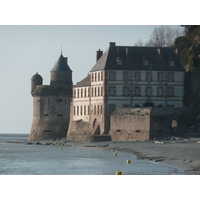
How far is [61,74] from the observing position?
129625 millimetres

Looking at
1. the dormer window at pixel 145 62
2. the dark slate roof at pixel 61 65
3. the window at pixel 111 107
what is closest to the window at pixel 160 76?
the dormer window at pixel 145 62

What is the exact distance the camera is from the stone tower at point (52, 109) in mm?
127062

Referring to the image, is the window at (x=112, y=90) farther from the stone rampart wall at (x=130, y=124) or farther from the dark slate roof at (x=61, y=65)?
the dark slate roof at (x=61, y=65)

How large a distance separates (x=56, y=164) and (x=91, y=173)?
11.4 meters

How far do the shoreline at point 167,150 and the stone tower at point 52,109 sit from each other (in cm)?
1611

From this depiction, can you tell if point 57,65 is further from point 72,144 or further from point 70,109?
point 72,144

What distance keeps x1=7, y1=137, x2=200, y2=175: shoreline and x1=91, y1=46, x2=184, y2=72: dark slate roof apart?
10.2 meters

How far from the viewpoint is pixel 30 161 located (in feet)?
267

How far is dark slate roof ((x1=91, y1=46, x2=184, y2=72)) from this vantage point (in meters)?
109

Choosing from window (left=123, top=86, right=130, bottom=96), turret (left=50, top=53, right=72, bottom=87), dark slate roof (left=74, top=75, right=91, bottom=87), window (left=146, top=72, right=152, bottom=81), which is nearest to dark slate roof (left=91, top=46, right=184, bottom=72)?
window (left=146, top=72, right=152, bottom=81)

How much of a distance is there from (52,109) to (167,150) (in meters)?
46.6
